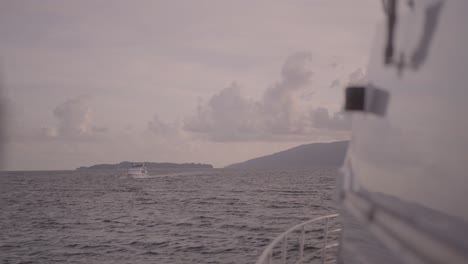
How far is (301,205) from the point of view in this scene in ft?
151

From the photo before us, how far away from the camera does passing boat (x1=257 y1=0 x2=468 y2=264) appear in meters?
1.70

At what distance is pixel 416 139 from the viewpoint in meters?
2.11

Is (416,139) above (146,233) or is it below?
above

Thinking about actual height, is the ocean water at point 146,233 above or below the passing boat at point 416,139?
below

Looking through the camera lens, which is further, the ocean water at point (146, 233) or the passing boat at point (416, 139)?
the ocean water at point (146, 233)

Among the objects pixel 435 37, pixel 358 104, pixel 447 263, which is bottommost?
pixel 447 263

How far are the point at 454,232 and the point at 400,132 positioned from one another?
0.86 meters

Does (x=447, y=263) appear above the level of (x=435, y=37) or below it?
below

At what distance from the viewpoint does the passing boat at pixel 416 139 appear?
1.70m

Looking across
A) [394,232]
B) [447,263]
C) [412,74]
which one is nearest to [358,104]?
[412,74]

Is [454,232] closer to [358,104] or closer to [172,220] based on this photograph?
[358,104]

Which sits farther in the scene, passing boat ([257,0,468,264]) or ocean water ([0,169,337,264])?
ocean water ([0,169,337,264])

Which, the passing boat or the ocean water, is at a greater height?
the passing boat

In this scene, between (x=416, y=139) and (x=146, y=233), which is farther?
(x=146, y=233)
